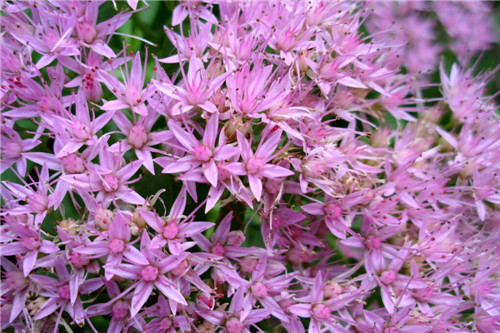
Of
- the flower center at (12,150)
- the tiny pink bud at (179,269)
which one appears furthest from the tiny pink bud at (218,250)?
the flower center at (12,150)

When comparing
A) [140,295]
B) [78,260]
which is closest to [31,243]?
[78,260]

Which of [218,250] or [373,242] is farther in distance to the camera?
[373,242]

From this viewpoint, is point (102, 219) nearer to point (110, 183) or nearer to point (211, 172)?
point (110, 183)

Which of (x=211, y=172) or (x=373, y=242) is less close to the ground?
(x=211, y=172)

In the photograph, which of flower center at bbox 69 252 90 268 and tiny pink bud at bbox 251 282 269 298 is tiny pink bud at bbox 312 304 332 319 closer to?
tiny pink bud at bbox 251 282 269 298

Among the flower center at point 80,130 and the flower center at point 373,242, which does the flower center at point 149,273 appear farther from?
the flower center at point 373,242

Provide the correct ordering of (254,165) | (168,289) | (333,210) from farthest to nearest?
(333,210) → (254,165) → (168,289)

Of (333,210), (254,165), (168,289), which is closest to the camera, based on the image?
(168,289)

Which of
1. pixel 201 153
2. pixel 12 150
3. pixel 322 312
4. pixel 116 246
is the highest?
pixel 201 153

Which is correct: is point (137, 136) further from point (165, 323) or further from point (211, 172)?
point (165, 323)
